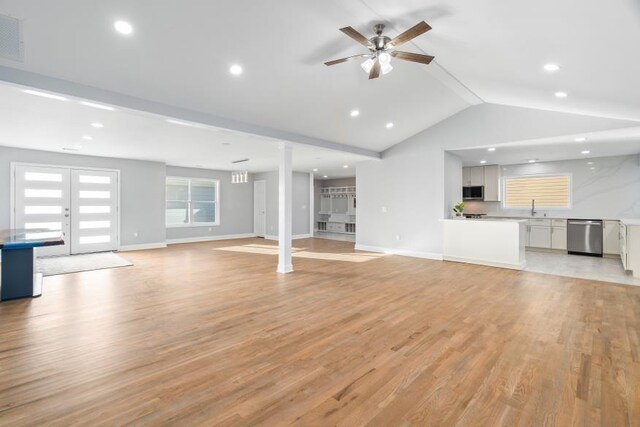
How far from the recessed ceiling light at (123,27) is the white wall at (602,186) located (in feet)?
30.3

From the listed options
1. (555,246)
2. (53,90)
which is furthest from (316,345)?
(555,246)

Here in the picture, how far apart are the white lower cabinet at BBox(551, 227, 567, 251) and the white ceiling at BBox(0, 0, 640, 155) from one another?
3.76m

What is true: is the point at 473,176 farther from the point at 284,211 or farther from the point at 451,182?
the point at 284,211

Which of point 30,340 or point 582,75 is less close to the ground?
point 582,75

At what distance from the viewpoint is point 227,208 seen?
1091 centimetres

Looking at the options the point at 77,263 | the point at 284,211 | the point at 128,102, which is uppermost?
the point at 128,102

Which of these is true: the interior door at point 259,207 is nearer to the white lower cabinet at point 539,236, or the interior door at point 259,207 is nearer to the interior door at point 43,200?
the interior door at point 43,200

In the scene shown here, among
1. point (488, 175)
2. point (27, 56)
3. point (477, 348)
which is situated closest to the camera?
point (477, 348)

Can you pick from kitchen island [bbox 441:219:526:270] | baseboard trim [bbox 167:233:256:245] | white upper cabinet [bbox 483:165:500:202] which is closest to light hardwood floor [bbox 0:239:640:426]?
kitchen island [bbox 441:219:526:270]

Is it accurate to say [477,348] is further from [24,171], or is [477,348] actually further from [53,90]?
[24,171]

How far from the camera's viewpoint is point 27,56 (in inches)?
113

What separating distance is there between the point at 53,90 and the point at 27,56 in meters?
0.38

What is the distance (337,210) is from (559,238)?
306 inches

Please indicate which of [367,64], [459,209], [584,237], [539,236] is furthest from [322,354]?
[539,236]
